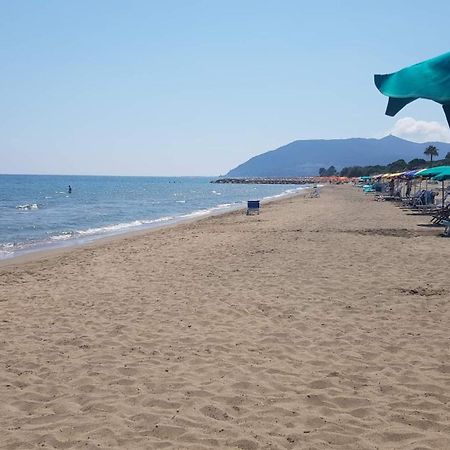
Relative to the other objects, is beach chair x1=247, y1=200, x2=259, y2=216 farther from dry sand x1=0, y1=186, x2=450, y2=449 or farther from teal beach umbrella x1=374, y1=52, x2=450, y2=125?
teal beach umbrella x1=374, y1=52, x2=450, y2=125

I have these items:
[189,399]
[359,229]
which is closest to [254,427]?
[189,399]

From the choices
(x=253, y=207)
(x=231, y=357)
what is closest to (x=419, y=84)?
(x=231, y=357)

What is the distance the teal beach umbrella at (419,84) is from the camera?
9.09 ft

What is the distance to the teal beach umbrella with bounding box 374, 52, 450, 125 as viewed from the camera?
277 cm

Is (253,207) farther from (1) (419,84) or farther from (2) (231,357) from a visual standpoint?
(1) (419,84)

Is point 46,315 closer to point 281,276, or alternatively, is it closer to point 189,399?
point 189,399

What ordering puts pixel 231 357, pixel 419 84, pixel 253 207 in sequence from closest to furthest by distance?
pixel 419 84 → pixel 231 357 → pixel 253 207

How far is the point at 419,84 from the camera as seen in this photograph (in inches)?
113

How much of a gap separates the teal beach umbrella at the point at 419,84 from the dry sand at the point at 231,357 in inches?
85.0

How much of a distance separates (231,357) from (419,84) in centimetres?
305

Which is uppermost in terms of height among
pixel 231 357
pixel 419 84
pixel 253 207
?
pixel 419 84

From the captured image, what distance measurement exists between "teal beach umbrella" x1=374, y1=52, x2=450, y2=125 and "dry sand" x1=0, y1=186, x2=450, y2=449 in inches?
85.0

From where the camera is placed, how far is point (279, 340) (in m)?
5.29

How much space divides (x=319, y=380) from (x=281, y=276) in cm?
428
